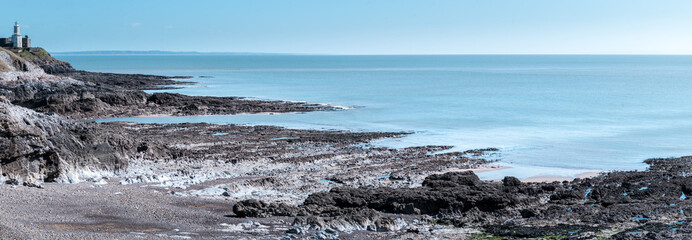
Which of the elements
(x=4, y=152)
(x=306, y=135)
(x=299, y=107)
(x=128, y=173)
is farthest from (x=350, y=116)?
(x=4, y=152)

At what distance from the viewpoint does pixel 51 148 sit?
21.3 m

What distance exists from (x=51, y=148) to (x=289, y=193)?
7.29m

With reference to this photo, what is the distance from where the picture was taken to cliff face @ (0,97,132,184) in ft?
66.3

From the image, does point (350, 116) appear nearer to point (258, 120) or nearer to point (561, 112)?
point (258, 120)

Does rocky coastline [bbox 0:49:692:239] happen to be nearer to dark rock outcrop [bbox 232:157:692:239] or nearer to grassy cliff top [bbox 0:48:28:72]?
dark rock outcrop [bbox 232:157:692:239]

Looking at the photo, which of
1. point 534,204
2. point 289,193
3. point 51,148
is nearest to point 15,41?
point 51,148

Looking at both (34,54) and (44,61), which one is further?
(34,54)

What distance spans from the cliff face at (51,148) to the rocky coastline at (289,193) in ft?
0.13

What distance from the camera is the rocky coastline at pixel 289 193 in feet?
51.8

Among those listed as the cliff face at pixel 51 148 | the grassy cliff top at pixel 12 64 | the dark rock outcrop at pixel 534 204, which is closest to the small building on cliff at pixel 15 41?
the grassy cliff top at pixel 12 64

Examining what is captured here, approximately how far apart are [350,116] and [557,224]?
3180cm

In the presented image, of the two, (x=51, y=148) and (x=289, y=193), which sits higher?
(x=51, y=148)

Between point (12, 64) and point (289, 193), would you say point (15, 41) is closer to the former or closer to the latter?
point (12, 64)

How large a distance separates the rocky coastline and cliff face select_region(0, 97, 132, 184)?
0.04 metres
